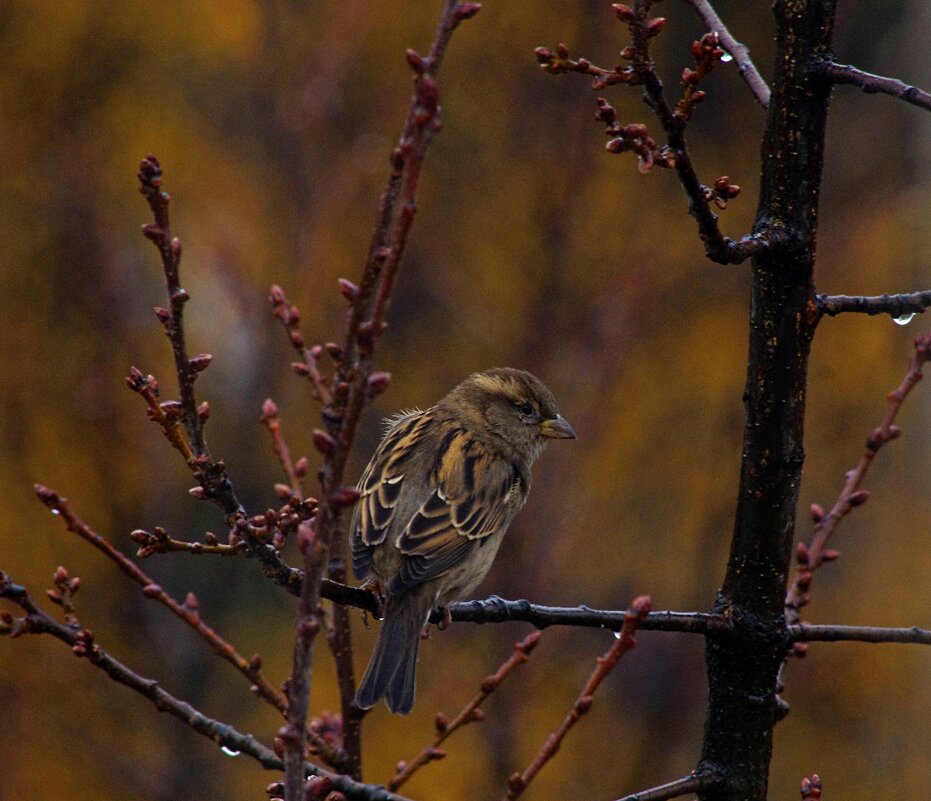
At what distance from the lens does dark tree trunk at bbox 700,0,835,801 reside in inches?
102

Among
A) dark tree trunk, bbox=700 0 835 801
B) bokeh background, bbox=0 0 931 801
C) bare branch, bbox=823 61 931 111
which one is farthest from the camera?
bokeh background, bbox=0 0 931 801

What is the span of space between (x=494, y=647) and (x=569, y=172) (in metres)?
3.11

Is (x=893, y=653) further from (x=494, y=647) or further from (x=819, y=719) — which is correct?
(x=494, y=647)

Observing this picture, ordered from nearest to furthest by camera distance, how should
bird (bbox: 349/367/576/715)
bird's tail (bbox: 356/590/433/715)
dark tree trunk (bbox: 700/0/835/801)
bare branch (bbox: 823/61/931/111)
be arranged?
bare branch (bbox: 823/61/931/111) < dark tree trunk (bbox: 700/0/835/801) < bird's tail (bbox: 356/590/433/715) < bird (bbox: 349/367/576/715)

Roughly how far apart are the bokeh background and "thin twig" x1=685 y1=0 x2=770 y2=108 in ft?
14.1

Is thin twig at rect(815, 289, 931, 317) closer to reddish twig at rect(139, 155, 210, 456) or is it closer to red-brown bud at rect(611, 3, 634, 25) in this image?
red-brown bud at rect(611, 3, 634, 25)

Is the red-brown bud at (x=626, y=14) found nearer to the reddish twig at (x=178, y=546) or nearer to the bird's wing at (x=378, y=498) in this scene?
the reddish twig at (x=178, y=546)

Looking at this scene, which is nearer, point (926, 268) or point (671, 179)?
point (671, 179)

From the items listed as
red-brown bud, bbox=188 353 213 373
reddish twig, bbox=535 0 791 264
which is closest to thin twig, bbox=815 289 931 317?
reddish twig, bbox=535 0 791 264

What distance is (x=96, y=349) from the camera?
8.48 metres

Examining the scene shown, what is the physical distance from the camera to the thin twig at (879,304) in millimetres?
2621

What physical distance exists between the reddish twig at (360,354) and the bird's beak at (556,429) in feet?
11.6

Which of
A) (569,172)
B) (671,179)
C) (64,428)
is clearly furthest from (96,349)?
(671,179)

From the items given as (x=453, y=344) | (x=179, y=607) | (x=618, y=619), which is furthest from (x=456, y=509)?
(x=453, y=344)
